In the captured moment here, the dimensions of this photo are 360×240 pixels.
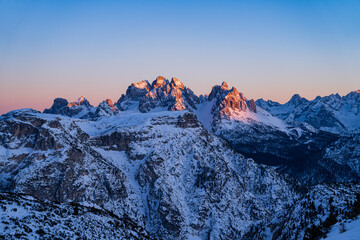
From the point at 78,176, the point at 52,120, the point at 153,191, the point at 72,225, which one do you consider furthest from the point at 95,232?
the point at 52,120

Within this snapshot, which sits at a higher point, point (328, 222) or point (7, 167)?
point (328, 222)

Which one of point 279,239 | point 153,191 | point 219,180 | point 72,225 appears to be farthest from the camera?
point 219,180

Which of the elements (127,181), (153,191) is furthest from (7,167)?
(153,191)

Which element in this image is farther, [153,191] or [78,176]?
[153,191]

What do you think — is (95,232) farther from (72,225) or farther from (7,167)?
(7,167)

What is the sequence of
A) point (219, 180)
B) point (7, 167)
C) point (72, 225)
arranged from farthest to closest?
1. point (219, 180)
2. point (7, 167)
3. point (72, 225)

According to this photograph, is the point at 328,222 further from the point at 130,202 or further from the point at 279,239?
the point at 130,202

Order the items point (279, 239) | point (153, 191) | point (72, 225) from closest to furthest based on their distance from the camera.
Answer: point (72, 225) < point (279, 239) < point (153, 191)

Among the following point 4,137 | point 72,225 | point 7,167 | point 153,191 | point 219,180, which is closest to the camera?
point 72,225

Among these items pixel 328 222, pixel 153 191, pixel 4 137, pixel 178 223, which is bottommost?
pixel 178 223
